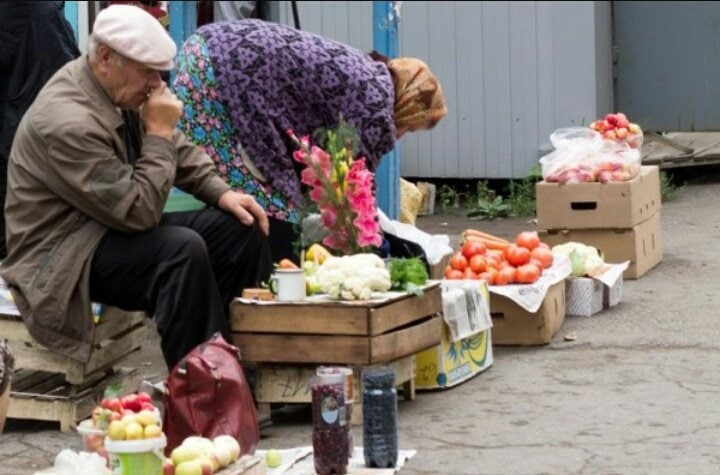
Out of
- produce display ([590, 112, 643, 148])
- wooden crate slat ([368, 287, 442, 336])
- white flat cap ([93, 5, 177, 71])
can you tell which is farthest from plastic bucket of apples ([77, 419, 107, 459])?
produce display ([590, 112, 643, 148])

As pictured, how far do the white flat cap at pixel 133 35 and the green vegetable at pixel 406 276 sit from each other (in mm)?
1120

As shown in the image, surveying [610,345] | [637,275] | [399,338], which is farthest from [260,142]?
[637,275]

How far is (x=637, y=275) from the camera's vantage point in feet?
27.2

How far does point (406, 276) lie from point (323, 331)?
42cm

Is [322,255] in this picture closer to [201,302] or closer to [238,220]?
[238,220]

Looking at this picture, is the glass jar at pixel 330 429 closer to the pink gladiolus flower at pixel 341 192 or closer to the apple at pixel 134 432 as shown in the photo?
the apple at pixel 134 432

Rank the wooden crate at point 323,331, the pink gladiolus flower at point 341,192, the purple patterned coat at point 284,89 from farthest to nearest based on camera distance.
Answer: the purple patterned coat at point 284,89
the pink gladiolus flower at point 341,192
the wooden crate at point 323,331

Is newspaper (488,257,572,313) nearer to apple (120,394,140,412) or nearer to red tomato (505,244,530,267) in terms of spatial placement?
red tomato (505,244,530,267)

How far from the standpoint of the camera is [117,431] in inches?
177

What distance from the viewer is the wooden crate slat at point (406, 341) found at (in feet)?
18.1

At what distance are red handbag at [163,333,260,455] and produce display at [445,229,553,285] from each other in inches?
76.8

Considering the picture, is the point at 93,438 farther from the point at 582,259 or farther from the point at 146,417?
the point at 582,259

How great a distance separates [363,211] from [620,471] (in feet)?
5.05

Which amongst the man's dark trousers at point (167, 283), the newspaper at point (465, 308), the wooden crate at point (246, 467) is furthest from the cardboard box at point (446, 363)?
the wooden crate at point (246, 467)
